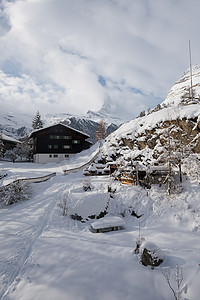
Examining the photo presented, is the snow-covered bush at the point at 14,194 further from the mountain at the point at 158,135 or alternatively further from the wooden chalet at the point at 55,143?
the wooden chalet at the point at 55,143

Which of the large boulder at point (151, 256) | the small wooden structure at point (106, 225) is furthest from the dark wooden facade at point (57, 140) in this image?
the large boulder at point (151, 256)

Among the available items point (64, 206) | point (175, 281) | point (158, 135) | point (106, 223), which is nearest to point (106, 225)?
point (106, 223)

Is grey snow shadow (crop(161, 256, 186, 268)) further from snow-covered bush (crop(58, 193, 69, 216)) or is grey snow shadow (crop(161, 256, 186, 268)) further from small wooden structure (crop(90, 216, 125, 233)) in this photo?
snow-covered bush (crop(58, 193, 69, 216))

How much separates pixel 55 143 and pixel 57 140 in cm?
97

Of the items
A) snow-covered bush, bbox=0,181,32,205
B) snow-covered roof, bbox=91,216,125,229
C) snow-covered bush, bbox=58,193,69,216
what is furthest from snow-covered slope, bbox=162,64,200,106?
snow-covered bush, bbox=0,181,32,205

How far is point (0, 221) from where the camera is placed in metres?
11.7

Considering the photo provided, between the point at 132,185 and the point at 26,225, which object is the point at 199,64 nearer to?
the point at 132,185

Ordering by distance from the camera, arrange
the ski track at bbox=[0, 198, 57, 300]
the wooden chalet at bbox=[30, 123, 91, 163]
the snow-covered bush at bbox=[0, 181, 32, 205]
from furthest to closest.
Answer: the wooden chalet at bbox=[30, 123, 91, 163] < the snow-covered bush at bbox=[0, 181, 32, 205] < the ski track at bbox=[0, 198, 57, 300]

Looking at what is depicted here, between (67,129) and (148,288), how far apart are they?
1582 inches

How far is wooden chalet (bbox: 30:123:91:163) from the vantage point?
41.0 metres

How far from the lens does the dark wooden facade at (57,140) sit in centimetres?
4106

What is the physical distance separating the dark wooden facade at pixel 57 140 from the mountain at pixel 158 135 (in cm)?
1399

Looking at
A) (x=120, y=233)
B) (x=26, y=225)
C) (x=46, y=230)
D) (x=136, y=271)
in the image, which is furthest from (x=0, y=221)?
(x=136, y=271)

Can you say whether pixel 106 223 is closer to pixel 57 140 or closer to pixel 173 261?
pixel 173 261
